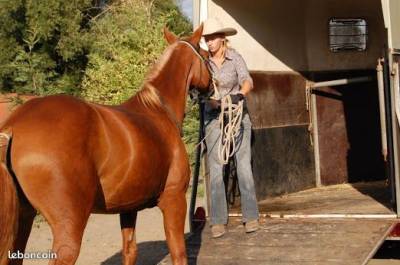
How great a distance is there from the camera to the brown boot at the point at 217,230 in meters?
5.66

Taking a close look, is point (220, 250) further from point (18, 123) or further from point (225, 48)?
Answer: point (18, 123)

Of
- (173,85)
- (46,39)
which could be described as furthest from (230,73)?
(46,39)

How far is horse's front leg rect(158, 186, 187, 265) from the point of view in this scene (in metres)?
4.84

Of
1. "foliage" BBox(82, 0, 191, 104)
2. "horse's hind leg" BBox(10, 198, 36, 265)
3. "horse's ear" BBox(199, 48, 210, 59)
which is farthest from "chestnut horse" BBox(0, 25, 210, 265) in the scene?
"foliage" BBox(82, 0, 191, 104)

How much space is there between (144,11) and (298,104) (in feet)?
36.7

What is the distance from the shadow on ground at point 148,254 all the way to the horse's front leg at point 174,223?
175 cm

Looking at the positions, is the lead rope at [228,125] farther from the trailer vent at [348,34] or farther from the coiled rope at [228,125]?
the trailer vent at [348,34]

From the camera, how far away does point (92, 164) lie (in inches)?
159

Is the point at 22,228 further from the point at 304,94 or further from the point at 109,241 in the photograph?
the point at 304,94

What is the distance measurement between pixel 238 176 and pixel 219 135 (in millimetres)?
393

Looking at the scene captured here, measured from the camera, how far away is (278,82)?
730 centimetres

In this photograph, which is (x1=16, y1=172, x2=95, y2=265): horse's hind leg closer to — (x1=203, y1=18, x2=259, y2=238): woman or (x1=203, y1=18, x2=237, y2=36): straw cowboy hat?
(x1=203, y1=18, x2=259, y2=238): woman

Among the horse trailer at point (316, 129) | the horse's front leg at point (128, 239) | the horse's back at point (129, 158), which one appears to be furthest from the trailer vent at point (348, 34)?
the horse's front leg at point (128, 239)

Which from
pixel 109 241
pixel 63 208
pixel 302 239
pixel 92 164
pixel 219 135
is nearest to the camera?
pixel 63 208
